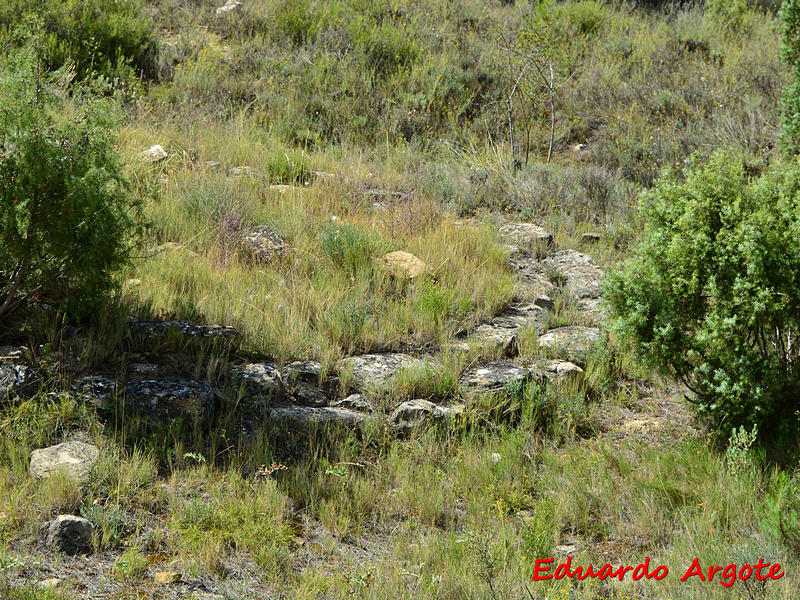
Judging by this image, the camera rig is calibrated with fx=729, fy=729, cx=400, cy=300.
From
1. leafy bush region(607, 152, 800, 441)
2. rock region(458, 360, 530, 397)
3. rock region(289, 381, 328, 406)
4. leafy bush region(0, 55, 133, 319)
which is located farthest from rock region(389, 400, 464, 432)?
leafy bush region(0, 55, 133, 319)

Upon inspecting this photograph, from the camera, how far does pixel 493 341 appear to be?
561 centimetres

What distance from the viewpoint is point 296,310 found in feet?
18.5

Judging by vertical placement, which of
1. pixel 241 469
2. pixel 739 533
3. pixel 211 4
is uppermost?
pixel 211 4

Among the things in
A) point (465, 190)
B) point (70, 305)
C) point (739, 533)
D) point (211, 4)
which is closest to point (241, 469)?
point (70, 305)

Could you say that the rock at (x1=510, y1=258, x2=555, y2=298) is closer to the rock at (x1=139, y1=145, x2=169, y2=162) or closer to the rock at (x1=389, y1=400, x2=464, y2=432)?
the rock at (x1=389, y1=400, x2=464, y2=432)

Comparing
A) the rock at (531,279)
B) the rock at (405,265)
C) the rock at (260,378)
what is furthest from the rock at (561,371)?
the rock at (260,378)

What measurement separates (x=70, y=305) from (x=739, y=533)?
419 cm

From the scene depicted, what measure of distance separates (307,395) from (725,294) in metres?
2.70

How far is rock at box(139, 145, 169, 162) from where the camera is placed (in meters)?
7.96

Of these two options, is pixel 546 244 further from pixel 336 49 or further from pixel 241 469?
pixel 336 49

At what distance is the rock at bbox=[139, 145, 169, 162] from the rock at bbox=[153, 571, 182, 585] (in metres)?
5.54

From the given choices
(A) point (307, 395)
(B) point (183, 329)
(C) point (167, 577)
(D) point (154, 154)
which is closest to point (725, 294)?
(A) point (307, 395)

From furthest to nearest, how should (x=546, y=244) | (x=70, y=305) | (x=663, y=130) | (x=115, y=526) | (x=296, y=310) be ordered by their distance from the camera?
(x=663, y=130), (x=546, y=244), (x=296, y=310), (x=70, y=305), (x=115, y=526)

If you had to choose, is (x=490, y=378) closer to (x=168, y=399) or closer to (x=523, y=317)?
(x=523, y=317)
